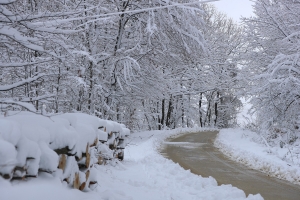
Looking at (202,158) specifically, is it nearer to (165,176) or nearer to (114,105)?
(165,176)

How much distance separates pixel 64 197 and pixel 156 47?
1022 centimetres

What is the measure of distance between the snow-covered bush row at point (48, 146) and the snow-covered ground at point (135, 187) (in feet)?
0.40

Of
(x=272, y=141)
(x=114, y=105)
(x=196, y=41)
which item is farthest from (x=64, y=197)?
(x=272, y=141)

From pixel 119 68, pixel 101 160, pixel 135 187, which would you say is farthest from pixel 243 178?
pixel 119 68

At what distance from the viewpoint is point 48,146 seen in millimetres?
3080

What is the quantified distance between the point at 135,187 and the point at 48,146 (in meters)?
2.73

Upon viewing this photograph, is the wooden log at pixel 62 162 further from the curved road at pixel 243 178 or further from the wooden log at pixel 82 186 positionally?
the curved road at pixel 243 178

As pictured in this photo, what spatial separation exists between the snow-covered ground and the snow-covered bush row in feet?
0.40

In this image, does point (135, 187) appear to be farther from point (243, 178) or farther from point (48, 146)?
point (243, 178)

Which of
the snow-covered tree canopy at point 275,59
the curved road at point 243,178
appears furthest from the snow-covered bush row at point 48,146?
the snow-covered tree canopy at point 275,59

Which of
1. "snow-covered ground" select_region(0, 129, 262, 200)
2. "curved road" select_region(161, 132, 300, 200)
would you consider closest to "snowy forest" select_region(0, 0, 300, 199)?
"snow-covered ground" select_region(0, 129, 262, 200)

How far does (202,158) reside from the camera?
434 inches

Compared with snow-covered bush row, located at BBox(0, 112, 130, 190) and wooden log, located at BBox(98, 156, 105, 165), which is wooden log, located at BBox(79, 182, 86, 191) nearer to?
snow-covered bush row, located at BBox(0, 112, 130, 190)

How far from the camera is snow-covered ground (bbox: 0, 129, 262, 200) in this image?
101 inches
